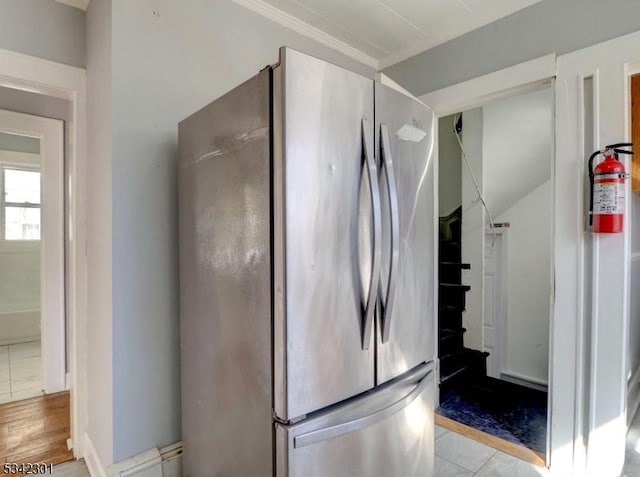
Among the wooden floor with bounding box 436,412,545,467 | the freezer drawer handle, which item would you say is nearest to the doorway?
the wooden floor with bounding box 436,412,545,467

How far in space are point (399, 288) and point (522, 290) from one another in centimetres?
234

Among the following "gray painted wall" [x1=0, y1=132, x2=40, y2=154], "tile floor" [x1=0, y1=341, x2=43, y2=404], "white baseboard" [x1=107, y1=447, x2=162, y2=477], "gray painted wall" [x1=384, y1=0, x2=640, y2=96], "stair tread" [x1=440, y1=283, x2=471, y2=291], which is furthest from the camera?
"gray painted wall" [x1=0, y1=132, x2=40, y2=154]

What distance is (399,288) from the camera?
127 cm

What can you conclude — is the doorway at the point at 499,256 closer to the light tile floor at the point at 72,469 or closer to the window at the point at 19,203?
the light tile floor at the point at 72,469

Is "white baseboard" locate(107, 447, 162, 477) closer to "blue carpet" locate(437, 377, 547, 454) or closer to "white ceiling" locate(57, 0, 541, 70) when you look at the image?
"blue carpet" locate(437, 377, 547, 454)

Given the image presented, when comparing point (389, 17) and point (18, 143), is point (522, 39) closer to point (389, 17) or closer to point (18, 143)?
point (389, 17)

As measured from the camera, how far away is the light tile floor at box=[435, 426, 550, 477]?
172cm

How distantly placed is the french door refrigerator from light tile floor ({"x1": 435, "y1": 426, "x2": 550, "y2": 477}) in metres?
0.49

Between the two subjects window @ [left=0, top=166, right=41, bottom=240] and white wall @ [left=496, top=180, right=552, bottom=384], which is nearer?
white wall @ [left=496, top=180, right=552, bottom=384]

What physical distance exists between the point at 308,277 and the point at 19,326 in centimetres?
482

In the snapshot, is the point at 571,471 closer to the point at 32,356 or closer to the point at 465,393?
the point at 465,393

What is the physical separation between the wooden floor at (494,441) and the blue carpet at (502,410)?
0.07 m

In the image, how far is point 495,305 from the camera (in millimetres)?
3143

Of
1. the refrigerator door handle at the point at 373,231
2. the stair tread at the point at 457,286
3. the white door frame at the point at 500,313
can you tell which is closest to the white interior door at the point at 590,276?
the refrigerator door handle at the point at 373,231
